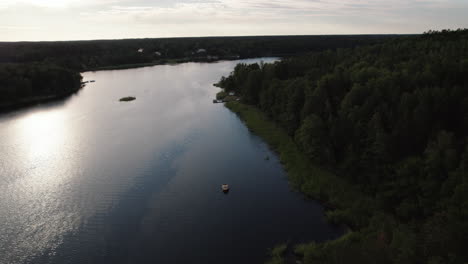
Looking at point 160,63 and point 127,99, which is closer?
point 127,99

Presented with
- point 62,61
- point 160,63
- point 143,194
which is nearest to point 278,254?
point 143,194

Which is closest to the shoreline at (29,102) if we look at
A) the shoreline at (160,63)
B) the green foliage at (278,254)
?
the shoreline at (160,63)

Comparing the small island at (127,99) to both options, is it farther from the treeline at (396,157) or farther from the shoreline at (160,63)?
the shoreline at (160,63)

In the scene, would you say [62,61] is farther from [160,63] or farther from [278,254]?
[278,254]

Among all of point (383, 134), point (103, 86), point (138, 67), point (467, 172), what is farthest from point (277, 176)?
point (138, 67)

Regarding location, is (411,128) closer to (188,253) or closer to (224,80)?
(188,253)

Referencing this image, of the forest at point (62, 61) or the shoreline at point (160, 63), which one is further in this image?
the shoreline at point (160, 63)

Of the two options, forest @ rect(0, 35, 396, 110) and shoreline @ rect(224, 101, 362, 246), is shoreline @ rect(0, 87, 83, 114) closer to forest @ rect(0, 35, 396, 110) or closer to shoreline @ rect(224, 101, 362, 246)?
forest @ rect(0, 35, 396, 110)
